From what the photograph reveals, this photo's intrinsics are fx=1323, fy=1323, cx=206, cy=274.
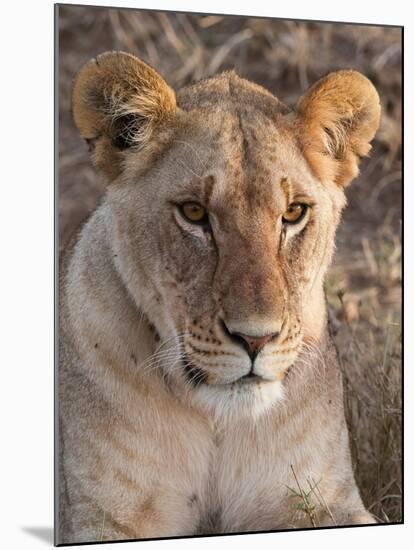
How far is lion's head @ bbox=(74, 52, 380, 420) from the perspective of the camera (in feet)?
11.8

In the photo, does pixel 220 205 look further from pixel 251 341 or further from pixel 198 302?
pixel 251 341

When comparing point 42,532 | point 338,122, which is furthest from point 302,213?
point 42,532

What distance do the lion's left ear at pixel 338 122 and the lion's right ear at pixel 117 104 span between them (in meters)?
0.42

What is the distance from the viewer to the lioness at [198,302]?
12.1 ft

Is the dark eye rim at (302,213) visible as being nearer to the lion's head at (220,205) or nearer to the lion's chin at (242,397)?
the lion's head at (220,205)

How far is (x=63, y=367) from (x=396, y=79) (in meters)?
2.41

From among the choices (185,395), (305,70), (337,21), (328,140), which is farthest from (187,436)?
(305,70)

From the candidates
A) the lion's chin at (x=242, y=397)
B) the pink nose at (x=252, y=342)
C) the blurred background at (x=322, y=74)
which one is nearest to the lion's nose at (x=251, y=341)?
the pink nose at (x=252, y=342)

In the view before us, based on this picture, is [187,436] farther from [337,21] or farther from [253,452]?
[337,21]

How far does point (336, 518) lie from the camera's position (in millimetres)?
Answer: 4203

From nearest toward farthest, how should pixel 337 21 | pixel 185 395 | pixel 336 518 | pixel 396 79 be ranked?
pixel 185 395, pixel 336 518, pixel 337 21, pixel 396 79

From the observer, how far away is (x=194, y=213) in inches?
147

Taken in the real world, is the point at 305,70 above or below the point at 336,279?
above

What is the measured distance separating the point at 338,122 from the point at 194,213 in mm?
603
